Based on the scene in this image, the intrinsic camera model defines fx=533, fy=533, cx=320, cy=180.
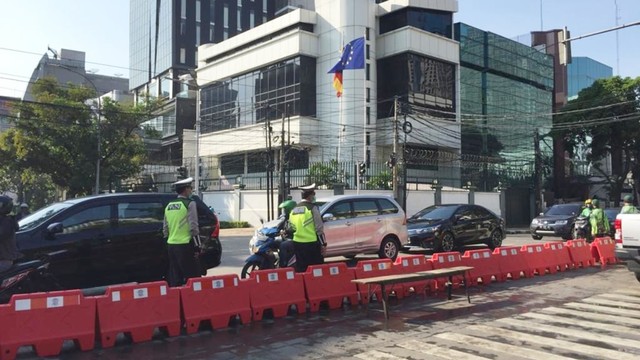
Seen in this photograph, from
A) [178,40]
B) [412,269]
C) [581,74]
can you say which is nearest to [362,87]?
[412,269]

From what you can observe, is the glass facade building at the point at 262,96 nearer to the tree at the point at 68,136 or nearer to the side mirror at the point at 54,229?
the tree at the point at 68,136

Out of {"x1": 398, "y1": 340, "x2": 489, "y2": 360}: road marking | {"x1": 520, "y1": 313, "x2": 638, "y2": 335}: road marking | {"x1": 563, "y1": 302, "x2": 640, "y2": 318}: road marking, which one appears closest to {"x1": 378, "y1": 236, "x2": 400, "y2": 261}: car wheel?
{"x1": 563, "y1": 302, "x2": 640, "y2": 318}: road marking

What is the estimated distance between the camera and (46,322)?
19.6 ft

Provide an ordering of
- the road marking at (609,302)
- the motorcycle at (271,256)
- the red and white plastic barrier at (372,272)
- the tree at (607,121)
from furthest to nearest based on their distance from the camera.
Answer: the tree at (607,121) → the motorcycle at (271,256) → the red and white plastic barrier at (372,272) → the road marking at (609,302)

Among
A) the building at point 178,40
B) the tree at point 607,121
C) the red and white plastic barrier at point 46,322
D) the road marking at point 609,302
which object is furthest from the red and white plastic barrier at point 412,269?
the building at point 178,40

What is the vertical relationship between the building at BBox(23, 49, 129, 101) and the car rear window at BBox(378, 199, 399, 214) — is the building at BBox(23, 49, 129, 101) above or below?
above

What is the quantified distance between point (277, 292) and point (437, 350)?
2.72 meters

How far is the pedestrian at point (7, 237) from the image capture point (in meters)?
6.49

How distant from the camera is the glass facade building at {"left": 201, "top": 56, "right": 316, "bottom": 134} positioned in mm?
45062

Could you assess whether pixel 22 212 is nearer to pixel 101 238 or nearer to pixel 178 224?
pixel 101 238

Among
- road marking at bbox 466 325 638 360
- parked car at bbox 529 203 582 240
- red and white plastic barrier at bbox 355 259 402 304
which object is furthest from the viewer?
parked car at bbox 529 203 582 240

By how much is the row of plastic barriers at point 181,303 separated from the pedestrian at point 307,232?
0.29 m

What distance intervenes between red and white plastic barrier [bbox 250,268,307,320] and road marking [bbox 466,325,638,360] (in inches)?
99.9

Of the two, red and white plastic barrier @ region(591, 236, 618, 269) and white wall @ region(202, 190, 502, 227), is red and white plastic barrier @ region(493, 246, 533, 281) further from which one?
white wall @ region(202, 190, 502, 227)
